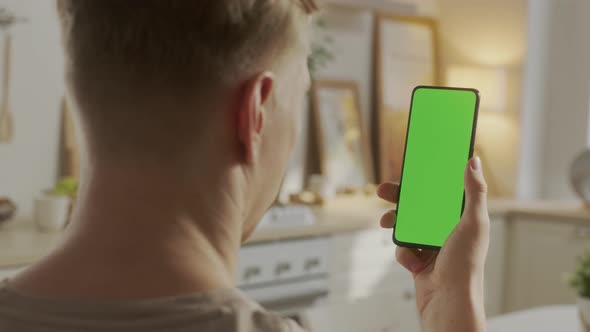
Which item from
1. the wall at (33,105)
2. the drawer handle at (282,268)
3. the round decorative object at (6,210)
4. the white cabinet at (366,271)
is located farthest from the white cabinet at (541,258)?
the round decorative object at (6,210)

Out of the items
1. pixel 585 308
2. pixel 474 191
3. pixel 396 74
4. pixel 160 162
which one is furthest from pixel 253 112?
pixel 396 74

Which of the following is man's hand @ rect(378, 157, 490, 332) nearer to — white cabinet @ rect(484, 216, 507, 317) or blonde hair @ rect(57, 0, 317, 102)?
blonde hair @ rect(57, 0, 317, 102)

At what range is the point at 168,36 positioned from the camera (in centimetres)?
49

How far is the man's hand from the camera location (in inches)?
29.9

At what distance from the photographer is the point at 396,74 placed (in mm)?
3848

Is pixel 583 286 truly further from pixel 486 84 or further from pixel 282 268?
pixel 486 84

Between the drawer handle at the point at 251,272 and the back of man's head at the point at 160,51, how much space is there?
208 centimetres

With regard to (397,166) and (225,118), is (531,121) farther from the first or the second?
(225,118)

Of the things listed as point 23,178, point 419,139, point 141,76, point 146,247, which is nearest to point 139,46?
point 141,76

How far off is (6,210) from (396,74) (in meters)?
2.04

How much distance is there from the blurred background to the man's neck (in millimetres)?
1683

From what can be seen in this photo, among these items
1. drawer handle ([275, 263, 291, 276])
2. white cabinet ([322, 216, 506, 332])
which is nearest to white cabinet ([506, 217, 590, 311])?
white cabinet ([322, 216, 506, 332])

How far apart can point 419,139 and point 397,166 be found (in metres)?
2.74

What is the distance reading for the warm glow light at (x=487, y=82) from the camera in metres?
3.80
